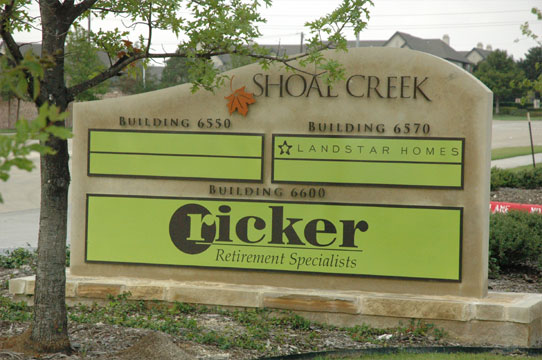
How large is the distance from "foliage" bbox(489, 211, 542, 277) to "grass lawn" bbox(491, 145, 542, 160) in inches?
A: 770

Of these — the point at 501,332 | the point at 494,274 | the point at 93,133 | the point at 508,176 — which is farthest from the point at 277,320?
the point at 508,176

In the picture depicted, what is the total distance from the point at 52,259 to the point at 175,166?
7.36 ft

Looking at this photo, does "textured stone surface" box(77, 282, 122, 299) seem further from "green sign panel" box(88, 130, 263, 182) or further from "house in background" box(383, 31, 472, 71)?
"house in background" box(383, 31, 472, 71)

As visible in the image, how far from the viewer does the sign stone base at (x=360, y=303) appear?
263 inches

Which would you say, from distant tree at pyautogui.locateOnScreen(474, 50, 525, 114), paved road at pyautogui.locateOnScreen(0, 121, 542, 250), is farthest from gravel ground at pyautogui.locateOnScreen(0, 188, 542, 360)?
distant tree at pyautogui.locateOnScreen(474, 50, 525, 114)

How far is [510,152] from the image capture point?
30.9 metres

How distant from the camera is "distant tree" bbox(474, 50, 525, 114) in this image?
6662cm

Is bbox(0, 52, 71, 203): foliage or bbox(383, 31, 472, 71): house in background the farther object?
bbox(383, 31, 472, 71): house in background

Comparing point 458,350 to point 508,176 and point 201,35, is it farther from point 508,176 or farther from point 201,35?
point 508,176

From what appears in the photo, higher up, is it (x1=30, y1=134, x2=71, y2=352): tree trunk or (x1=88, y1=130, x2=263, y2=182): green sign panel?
(x1=88, y1=130, x2=263, y2=182): green sign panel

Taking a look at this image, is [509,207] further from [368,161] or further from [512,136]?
[512,136]

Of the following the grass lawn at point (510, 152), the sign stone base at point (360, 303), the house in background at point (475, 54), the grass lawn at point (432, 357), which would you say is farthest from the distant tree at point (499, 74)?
the grass lawn at point (432, 357)

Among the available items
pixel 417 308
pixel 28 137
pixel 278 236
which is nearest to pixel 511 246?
pixel 417 308

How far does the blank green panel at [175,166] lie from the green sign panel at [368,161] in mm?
A: 345
